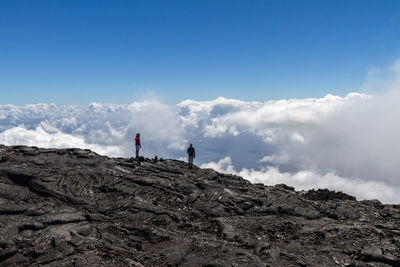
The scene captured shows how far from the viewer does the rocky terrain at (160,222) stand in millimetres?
16672

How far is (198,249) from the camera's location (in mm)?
17859

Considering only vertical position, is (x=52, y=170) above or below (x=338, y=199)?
above

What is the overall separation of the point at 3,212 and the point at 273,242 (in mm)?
21678

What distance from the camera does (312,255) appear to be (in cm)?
1834

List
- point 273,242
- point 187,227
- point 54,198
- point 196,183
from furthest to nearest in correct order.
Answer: point 196,183, point 54,198, point 187,227, point 273,242

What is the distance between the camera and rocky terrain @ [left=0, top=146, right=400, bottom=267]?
54.7 feet

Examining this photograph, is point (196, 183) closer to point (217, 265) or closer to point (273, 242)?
point (273, 242)

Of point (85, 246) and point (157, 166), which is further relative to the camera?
point (157, 166)

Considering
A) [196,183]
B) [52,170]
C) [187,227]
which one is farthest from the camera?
[196,183]

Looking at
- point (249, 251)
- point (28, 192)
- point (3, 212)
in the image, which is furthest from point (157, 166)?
point (249, 251)

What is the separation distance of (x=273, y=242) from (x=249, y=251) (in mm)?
3015

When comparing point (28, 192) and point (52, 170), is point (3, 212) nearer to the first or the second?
point (28, 192)

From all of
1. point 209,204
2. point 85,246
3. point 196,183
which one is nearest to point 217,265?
point 85,246

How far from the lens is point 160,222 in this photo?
22266 millimetres
